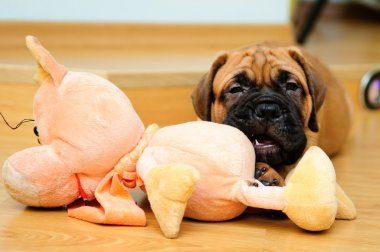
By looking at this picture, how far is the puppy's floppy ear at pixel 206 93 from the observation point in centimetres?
255

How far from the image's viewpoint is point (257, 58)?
2.54 meters

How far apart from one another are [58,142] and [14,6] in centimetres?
217

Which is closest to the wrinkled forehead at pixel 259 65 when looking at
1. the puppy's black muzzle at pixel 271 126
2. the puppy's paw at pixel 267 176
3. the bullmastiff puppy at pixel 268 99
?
the bullmastiff puppy at pixel 268 99

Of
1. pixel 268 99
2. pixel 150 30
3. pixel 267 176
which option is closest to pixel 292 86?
pixel 268 99

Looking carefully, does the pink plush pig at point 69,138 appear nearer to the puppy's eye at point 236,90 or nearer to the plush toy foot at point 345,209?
the puppy's eye at point 236,90

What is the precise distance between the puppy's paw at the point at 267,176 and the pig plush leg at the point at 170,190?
371 millimetres

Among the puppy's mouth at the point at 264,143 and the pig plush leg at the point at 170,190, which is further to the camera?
the puppy's mouth at the point at 264,143

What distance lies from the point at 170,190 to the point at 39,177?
0.41 meters

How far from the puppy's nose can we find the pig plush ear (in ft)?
2.14

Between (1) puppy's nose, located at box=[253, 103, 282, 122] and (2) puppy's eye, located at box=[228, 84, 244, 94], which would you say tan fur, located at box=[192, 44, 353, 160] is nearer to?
(2) puppy's eye, located at box=[228, 84, 244, 94]

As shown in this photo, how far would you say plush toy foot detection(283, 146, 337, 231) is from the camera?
1.92 metres

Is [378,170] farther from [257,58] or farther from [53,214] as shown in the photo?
[53,214]

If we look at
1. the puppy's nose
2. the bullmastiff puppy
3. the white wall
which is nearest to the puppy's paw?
the bullmastiff puppy

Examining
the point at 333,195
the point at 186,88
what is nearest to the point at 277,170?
the point at 333,195
